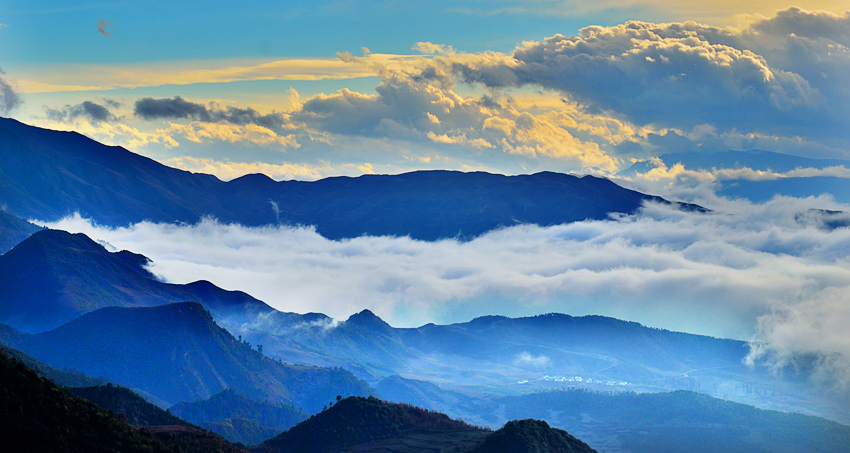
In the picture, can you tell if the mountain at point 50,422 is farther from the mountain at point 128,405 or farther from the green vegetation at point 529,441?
the green vegetation at point 529,441

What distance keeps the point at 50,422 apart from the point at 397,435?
68.9 m

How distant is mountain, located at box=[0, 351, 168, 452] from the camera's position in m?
69.2

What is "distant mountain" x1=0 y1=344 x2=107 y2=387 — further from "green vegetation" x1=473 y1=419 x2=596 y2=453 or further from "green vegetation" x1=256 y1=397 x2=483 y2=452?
"green vegetation" x1=473 y1=419 x2=596 y2=453

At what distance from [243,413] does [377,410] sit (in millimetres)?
66912

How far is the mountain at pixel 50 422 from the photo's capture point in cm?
6919

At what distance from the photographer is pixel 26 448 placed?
6756 cm

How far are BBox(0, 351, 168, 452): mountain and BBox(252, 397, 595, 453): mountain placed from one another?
44258mm

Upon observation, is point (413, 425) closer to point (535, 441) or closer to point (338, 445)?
point (338, 445)

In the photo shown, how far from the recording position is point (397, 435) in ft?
438

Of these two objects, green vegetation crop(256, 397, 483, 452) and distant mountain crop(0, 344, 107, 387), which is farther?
distant mountain crop(0, 344, 107, 387)

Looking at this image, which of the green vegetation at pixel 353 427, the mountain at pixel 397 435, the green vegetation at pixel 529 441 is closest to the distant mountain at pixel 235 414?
the green vegetation at pixel 353 427

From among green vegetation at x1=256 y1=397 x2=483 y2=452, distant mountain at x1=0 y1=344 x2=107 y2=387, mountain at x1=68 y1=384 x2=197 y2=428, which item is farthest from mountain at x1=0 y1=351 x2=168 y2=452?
distant mountain at x1=0 y1=344 x2=107 y2=387

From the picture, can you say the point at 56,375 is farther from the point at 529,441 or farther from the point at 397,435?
the point at 529,441

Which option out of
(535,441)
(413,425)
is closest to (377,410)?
(413,425)
